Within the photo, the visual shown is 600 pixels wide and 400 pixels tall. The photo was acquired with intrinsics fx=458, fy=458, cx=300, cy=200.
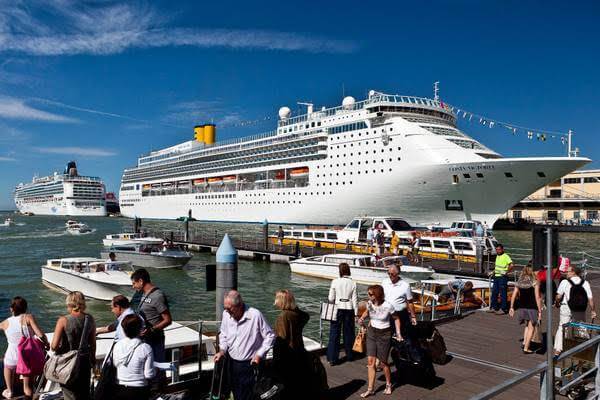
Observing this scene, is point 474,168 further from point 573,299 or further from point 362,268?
point 573,299

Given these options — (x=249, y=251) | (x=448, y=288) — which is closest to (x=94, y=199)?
Result: (x=249, y=251)

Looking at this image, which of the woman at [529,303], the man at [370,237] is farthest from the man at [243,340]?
the man at [370,237]

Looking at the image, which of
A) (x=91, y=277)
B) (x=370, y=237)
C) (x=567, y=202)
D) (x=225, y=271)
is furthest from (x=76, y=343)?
(x=567, y=202)

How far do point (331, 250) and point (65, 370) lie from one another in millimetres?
23322

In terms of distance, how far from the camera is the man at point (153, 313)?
5.47 m

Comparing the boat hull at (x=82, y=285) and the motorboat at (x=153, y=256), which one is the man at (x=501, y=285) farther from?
the motorboat at (x=153, y=256)

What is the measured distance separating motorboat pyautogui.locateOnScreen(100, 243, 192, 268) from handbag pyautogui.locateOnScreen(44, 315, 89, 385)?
21.7 meters

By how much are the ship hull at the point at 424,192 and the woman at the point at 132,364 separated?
3527cm

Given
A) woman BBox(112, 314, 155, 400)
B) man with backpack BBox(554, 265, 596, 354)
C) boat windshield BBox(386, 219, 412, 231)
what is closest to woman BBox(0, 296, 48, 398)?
woman BBox(112, 314, 155, 400)

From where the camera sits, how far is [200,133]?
83938mm

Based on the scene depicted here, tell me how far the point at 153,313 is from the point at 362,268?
15483 mm

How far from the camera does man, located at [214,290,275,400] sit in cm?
506

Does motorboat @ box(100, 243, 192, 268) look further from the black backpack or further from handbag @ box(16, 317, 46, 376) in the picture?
the black backpack

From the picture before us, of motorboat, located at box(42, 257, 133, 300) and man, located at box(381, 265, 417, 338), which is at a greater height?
man, located at box(381, 265, 417, 338)
